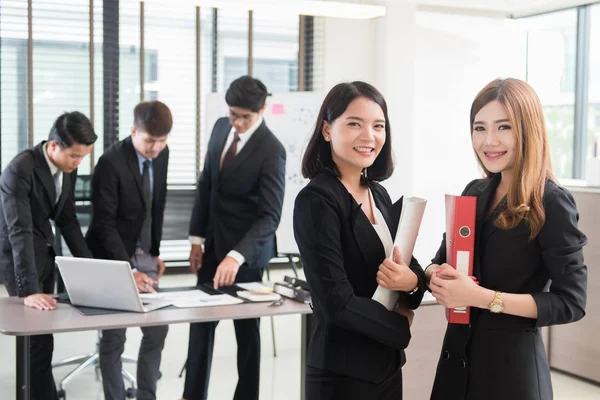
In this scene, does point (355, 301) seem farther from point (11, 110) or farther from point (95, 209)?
point (11, 110)

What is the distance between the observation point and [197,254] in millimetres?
3795

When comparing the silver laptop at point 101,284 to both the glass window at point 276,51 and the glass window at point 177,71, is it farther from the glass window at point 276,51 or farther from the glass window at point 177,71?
the glass window at point 276,51

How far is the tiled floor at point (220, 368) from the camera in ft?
14.5

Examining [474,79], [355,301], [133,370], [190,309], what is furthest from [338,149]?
[474,79]

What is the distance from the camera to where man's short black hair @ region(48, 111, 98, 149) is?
3.50 meters

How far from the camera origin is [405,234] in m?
1.82

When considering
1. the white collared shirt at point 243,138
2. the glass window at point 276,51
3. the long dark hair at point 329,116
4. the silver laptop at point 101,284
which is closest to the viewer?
the long dark hair at point 329,116

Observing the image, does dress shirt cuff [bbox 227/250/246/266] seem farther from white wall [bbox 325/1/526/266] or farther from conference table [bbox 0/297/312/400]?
white wall [bbox 325/1/526/266]

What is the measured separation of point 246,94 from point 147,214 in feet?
2.70

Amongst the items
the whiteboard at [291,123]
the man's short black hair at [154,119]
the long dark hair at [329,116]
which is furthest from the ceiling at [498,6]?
the long dark hair at [329,116]

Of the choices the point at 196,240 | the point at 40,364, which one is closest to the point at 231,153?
the point at 196,240

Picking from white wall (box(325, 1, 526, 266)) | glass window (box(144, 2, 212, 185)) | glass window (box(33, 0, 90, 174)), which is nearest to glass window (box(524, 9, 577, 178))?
white wall (box(325, 1, 526, 266))

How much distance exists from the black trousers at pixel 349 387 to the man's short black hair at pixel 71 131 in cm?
208

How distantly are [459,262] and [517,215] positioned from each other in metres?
0.18
